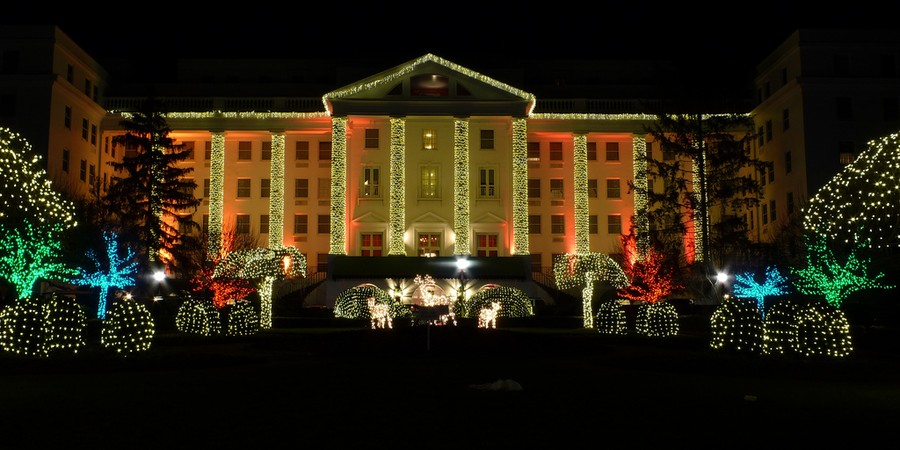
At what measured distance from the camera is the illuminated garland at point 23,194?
29906 millimetres

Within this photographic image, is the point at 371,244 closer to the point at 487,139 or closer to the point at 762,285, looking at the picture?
the point at 487,139

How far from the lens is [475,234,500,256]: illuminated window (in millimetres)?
56406

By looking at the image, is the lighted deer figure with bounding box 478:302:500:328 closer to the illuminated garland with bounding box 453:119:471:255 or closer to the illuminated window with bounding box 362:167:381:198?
the illuminated garland with bounding box 453:119:471:255

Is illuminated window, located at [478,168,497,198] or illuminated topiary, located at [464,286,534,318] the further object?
illuminated window, located at [478,168,497,198]

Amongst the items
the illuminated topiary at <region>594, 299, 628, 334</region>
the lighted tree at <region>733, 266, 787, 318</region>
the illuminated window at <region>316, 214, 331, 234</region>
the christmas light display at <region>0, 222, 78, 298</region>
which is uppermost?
the illuminated window at <region>316, 214, 331, 234</region>

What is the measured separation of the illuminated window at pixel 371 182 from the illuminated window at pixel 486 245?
7472mm

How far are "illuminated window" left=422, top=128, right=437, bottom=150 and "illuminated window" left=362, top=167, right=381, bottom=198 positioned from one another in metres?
3.74

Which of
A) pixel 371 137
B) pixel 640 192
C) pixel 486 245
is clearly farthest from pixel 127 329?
pixel 640 192

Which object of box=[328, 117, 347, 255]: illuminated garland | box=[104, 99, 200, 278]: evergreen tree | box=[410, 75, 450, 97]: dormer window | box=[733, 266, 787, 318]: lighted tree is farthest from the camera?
box=[410, 75, 450, 97]: dormer window

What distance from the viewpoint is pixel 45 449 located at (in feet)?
29.5

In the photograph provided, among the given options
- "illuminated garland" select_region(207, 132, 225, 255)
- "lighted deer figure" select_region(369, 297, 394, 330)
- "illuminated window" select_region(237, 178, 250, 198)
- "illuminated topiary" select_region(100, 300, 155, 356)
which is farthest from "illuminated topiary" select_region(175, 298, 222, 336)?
"illuminated window" select_region(237, 178, 250, 198)

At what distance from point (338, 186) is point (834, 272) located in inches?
1260

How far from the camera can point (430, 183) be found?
57125 mm

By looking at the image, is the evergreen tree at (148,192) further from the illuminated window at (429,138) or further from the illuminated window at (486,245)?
the illuminated window at (486,245)
